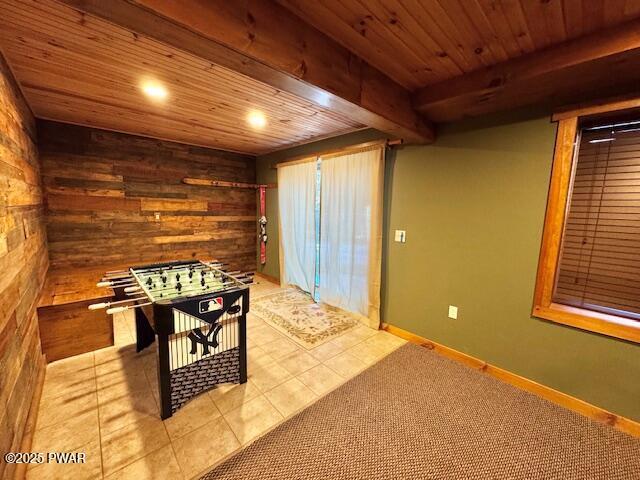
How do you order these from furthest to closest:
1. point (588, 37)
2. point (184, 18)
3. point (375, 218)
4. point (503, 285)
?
point (375, 218) < point (503, 285) < point (588, 37) < point (184, 18)

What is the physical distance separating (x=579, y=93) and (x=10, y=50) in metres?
3.82

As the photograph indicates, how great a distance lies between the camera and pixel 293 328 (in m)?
3.11

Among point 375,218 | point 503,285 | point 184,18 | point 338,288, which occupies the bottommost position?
point 338,288

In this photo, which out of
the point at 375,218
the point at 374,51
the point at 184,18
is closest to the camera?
the point at 184,18

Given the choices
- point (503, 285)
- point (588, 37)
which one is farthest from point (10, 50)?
point (503, 285)

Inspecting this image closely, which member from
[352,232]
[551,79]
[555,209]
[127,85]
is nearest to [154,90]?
[127,85]

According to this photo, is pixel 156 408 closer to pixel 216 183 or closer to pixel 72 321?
pixel 72 321

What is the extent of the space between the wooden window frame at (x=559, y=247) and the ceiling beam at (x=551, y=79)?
0.47 feet

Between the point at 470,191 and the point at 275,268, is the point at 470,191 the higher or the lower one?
the higher one

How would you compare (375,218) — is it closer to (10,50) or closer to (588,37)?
(588,37)

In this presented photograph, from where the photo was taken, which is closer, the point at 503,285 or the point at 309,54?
the point at 309,54

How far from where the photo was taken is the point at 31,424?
5.40ft

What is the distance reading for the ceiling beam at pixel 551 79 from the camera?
1.42 m

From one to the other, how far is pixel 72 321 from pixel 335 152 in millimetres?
3273
